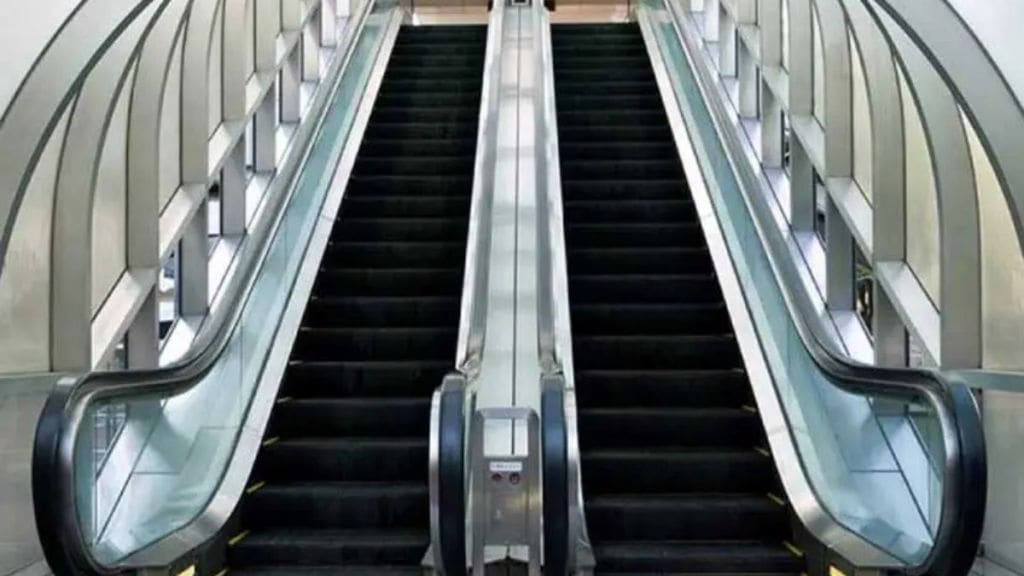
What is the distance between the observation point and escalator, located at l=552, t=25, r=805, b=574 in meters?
5.71

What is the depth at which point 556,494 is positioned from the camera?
4.26 m

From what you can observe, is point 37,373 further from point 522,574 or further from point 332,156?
point 332,156

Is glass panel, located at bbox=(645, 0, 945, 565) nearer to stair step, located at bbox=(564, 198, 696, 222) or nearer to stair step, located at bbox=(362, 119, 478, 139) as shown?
stair step, located at bbox=(564, 198, 696, 222)

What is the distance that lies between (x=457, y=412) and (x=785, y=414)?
2.24 metres

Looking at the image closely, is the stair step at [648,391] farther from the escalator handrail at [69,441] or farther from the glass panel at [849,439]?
the escalator handrail at [69,441]

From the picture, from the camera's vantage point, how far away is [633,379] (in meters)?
6.71

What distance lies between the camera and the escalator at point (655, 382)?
18.7 feet

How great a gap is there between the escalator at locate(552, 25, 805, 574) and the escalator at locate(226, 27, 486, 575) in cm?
89

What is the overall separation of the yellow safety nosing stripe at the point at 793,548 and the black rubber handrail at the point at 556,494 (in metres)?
1.62

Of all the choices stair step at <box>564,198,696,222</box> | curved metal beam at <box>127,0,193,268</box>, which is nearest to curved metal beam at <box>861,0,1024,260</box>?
stair step at <box>564,198,696,222</box>

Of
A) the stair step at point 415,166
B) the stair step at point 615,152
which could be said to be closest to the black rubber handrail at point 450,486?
the stair step at point 415,166

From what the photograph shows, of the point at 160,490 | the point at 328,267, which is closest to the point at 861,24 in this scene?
the point at 328,267

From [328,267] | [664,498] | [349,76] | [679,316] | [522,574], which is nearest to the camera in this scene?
[522,574]

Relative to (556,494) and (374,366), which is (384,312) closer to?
(374,366)
